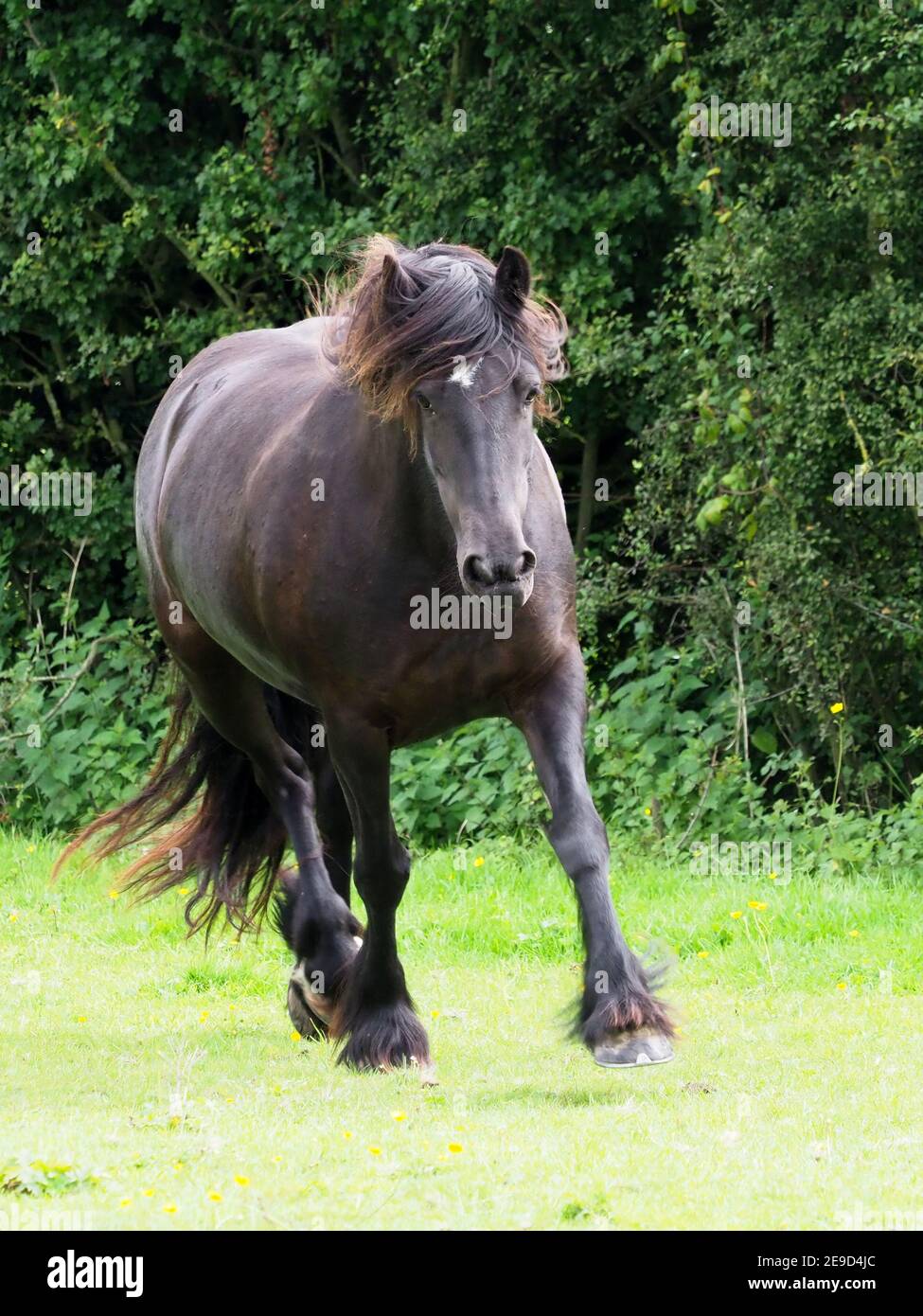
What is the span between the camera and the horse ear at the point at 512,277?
4801 mm

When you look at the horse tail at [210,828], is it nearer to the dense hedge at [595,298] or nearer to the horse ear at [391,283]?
the horse ear at [391,283]

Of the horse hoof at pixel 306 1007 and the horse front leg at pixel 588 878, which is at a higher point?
the horse front leg at pixel 588 878

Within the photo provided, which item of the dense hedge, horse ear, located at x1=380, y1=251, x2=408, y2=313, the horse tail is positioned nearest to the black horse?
horse ear, located at x1=380, y1=251, x2=408, y2=313

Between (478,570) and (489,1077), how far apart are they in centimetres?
163

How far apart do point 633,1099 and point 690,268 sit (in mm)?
5639

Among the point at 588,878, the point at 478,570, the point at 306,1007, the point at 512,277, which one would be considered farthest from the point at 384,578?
the point at 306,1007

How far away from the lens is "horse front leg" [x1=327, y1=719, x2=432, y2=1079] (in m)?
5.29

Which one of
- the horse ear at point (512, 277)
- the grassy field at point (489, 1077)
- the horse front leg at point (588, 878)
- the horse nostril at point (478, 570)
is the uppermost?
the horse ear at point (512, 277)

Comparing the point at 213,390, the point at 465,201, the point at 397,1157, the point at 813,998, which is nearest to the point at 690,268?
the point at 465,201

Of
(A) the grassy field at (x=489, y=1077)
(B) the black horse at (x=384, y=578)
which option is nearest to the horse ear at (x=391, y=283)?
(B) the black horse at (x=384, y=578)

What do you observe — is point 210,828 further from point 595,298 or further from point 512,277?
point 595,298

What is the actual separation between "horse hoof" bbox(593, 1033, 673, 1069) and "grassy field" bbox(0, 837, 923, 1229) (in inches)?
4.4

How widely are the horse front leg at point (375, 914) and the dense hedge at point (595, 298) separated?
3.85 m
